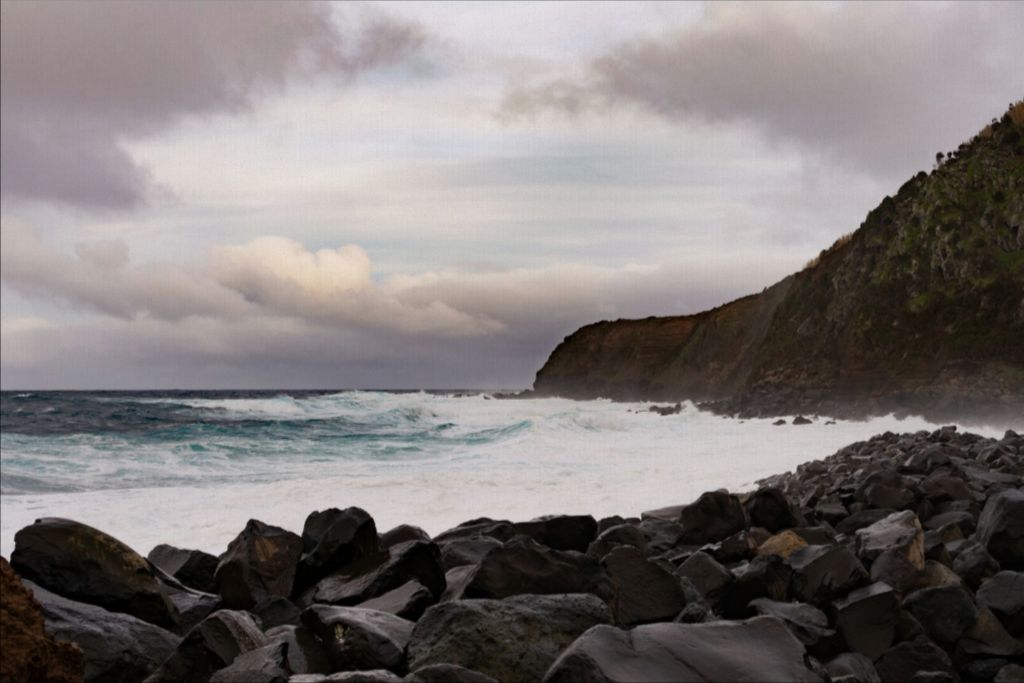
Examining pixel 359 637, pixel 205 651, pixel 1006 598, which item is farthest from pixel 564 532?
pixel 205 651

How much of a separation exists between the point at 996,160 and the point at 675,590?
36466 millimetres

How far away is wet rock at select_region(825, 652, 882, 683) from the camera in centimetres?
407

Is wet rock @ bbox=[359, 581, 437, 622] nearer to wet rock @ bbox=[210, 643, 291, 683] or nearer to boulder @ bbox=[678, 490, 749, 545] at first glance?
wet rock @ bbox=[210, 643, 291, 683]

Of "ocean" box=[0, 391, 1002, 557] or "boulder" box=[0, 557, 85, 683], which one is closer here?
"boulder" box=[0, 557, 85, 683]

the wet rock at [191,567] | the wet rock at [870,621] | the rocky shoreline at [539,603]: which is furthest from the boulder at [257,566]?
the wet rock at [870,621]

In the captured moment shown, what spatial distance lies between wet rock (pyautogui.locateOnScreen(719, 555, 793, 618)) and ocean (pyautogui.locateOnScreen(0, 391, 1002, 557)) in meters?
6.96

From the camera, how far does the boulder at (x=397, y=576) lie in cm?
476

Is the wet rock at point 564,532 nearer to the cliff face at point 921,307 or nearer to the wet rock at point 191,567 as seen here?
the wet rock at point 191,567

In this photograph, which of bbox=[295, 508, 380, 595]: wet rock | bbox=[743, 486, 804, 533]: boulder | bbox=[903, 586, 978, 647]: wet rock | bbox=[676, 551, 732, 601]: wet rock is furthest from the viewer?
bbox=[743, 486, 804, 533]: boulder

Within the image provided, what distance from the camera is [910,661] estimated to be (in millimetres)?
4395

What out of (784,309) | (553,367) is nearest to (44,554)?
(784,309)

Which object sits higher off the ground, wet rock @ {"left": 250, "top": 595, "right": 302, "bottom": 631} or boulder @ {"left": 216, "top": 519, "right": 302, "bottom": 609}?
boulder @ {"left": 216, "top": 519, "right": 302, "bottom": 609}

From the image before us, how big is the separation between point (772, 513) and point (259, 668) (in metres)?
4.53

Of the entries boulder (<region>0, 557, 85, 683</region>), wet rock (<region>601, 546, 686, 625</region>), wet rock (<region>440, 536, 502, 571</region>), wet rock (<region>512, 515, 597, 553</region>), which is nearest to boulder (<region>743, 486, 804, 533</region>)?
wet rock (<region>512, 515, 597, 553</region>)
